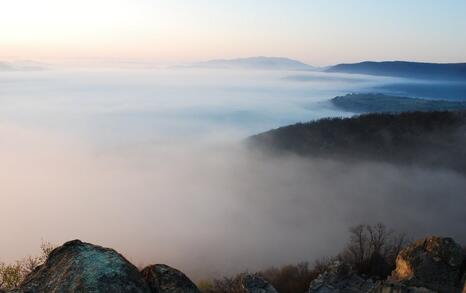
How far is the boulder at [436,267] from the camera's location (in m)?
21.5

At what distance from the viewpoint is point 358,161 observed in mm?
171500

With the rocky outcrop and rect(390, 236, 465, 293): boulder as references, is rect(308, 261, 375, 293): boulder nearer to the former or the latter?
the rocky outcrop

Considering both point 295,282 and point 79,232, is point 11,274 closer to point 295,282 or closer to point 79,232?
point 295,282

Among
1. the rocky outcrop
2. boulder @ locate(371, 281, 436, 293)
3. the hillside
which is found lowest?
the hillside

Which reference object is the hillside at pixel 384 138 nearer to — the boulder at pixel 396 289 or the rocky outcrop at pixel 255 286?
the rocky outcrop at pixel 255 286

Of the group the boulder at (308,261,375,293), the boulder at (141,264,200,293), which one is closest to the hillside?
the boulder at (308,261,375,293)

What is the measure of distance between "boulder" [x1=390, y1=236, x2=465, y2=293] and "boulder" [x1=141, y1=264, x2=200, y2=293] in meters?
10.9

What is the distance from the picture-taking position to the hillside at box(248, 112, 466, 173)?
530ft

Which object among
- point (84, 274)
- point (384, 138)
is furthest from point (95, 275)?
point (384, 138)

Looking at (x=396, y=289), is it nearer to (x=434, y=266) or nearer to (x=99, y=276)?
(x=434, y=266)

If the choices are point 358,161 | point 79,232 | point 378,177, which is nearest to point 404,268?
point 378,177

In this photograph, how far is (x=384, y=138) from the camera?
178125 millimetres

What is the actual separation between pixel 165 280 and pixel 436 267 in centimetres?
1350

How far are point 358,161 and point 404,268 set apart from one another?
502 feet
